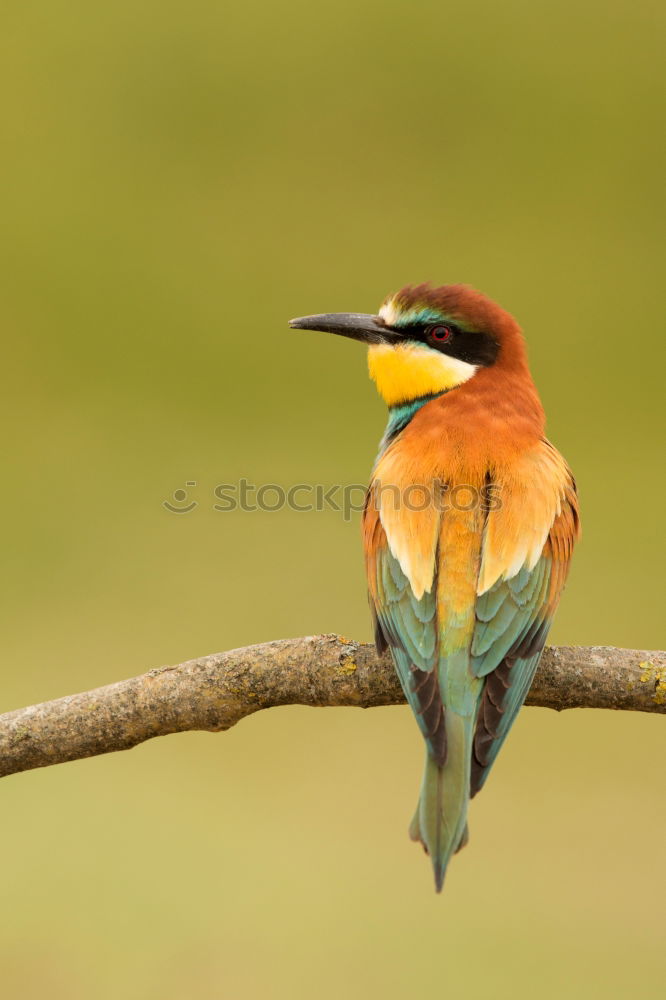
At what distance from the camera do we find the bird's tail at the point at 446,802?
1.23 m

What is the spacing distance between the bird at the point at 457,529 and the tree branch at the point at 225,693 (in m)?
0.08

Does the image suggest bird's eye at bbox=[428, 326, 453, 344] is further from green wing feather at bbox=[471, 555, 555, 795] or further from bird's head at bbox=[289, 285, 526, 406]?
green wing feather at bbox=[471, 555, 555, 795]

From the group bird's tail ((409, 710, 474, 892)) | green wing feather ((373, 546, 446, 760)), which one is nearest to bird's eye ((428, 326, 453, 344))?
green wing feather ((373, 546, 446, 760))

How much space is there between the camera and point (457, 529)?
1.43 meters

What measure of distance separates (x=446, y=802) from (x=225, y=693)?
0.99ft

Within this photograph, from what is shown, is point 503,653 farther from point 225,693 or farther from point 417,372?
point 417,372

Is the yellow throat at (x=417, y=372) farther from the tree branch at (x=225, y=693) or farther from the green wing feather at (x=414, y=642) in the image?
the tree branch at (x=225, y=693)

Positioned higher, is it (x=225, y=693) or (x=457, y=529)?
(x=457, y=529)

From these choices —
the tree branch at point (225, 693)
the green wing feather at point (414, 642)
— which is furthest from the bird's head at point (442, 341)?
the tree branch at point (225, 693)

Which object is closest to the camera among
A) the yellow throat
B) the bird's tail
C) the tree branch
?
the bird's tail

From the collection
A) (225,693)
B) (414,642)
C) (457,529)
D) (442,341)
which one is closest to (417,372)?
(442,341)

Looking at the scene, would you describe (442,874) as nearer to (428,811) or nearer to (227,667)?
(428,811)

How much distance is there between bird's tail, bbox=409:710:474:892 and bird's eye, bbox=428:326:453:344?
71cm

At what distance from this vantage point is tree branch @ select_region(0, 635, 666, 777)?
1335 millimetres
